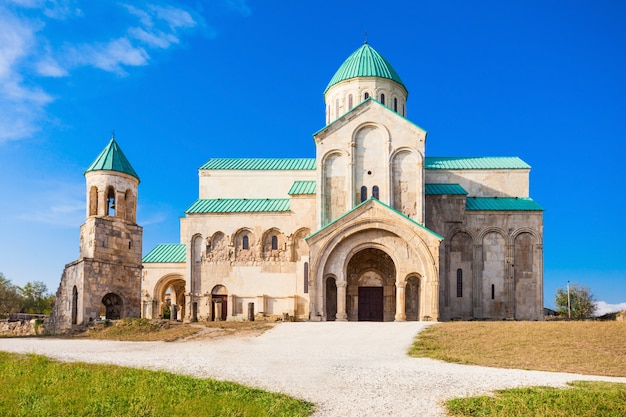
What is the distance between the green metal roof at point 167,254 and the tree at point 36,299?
91.0 feet

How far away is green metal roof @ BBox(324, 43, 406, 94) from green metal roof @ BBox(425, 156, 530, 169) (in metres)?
5.94

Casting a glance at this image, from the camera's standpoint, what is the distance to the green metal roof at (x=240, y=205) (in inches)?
1545

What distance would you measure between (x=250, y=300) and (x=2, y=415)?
27.6 m

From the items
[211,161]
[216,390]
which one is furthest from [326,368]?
[211,161]

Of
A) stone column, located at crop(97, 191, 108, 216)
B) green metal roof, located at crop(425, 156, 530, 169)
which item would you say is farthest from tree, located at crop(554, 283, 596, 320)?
stone column, located at crop(97, 191, 108, 216)

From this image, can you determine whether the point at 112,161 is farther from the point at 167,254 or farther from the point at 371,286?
the point at 371,286

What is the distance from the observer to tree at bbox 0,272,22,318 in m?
60.6

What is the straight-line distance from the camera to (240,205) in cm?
3984

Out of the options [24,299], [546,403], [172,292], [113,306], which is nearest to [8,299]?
[24,299]

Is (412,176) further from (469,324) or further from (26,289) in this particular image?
(26,289)

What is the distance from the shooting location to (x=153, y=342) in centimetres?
2395

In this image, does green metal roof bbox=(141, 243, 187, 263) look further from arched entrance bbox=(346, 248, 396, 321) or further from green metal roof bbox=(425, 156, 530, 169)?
green metal roof bbox=(425, 156, 530, 169)

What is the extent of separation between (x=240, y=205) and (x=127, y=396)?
28432 mm

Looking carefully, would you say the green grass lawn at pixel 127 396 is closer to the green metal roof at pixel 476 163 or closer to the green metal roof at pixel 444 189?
the green metal roof at pixel 444 189
